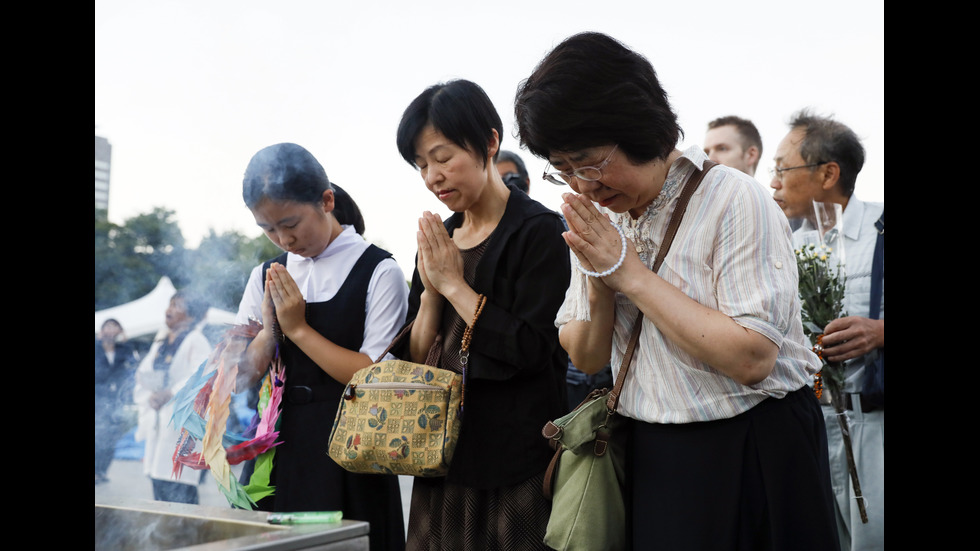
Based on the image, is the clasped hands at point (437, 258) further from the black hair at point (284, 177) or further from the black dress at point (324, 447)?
the black hair at point (284, 177)

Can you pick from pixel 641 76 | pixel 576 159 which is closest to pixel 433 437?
pixel 576 159

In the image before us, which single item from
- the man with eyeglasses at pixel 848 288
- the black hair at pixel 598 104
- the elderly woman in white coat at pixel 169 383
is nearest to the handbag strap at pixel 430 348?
the elderly woman in white coat at pixel 169 383

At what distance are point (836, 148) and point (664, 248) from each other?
1692 mm

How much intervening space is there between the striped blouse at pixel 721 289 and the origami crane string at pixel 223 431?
3.99 feet

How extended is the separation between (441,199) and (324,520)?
3.93 ft

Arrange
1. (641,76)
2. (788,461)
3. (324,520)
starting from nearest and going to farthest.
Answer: (324,520) → (788,461) → (641,76)

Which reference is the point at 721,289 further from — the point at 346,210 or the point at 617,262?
the point at 346,210

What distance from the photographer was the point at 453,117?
8.02ft

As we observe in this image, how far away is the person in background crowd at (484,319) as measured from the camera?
2244mm

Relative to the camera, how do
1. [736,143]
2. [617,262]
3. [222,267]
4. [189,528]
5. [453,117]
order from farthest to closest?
[736,143], [222,267], [453,117], [617,262], [189,528]

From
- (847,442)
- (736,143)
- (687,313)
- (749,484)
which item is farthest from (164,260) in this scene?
(736,143)

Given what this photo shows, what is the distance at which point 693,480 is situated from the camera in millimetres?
1659

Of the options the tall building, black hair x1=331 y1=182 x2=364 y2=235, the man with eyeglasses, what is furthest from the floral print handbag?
the man with eyeglasses
